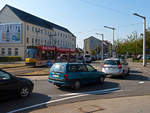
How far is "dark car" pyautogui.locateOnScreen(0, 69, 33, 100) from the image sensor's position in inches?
249

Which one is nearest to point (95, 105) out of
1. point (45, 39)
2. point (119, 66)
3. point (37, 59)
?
point (119, 66)

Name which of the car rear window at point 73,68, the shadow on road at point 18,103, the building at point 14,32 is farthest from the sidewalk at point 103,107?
the building at point 14,32

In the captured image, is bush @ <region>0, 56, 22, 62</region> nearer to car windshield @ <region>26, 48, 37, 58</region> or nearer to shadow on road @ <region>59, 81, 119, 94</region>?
car windshield @ <region>26, 48, 37, 58</region>

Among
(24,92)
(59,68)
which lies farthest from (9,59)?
(24,92)

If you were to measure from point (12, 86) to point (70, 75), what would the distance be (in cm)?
330

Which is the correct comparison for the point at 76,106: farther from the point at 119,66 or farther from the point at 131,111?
the point at 119,66

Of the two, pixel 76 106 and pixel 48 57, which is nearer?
pixel 76 106

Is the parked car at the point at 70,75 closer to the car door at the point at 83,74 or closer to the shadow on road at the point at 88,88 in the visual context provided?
the car door at the point at 83,74

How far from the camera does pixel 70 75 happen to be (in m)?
9.07

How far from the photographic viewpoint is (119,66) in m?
13.8

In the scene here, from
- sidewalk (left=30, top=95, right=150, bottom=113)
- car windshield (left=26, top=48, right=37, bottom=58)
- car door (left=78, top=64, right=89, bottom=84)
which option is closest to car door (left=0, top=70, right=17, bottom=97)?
sidewalk (left=30, top=95, right=150, bottom=113)

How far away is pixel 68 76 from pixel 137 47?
135 ft

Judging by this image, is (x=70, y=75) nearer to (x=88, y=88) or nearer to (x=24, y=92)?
(x=88, y=88)

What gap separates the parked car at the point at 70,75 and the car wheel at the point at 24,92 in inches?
81.0
